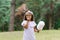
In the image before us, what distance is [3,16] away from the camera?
23.7m

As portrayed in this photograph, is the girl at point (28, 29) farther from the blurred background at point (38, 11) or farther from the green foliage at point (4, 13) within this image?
the green foliage at point (4, 13)

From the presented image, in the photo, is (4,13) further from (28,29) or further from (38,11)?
(28,29)

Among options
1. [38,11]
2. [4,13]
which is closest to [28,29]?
[4,13]

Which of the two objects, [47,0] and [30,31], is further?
[47,0]

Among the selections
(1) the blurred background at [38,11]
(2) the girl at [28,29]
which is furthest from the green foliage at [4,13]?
(2) the girl at [28,29]

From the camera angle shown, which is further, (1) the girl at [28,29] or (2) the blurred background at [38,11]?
(2) the blurred background at [38,11]

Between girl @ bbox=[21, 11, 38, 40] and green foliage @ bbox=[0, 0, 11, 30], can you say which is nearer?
girl @ bbox=[21, 11, 38, 40]

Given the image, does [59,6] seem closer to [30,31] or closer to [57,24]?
[57,24]

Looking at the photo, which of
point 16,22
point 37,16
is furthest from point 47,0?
point 16,22

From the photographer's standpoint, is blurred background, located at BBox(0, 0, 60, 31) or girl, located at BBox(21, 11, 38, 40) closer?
girl, located at BBox(21, 11, 38, 40)

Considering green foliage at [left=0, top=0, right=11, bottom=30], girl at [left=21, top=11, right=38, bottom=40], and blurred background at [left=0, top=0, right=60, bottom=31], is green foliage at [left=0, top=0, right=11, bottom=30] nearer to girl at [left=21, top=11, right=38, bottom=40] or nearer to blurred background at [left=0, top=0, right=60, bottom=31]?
blurred background at [left=0, top=0, right=60, bottom=31]

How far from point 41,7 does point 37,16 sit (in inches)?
45.8

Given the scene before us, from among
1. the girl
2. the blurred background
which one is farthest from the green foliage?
the girl

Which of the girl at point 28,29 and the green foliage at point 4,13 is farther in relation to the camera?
the green foliage at point 4,13
